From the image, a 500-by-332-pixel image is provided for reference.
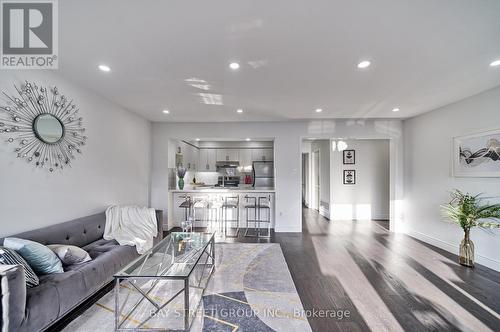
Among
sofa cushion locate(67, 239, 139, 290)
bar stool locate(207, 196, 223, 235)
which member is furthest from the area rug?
bar stool locate(207, 196, 223, 235)

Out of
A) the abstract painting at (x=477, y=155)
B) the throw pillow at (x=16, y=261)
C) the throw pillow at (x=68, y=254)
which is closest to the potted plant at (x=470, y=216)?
the abstract painting at (x=477, y=155)

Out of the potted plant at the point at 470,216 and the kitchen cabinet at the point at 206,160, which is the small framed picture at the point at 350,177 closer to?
the potted plant at the point at 470,216

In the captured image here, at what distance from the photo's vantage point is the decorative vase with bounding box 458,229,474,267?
10.9ft

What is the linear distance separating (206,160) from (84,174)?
15.1 feet

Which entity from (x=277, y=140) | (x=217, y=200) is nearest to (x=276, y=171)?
(x=277, y=140)

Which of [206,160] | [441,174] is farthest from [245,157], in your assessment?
[441,174]

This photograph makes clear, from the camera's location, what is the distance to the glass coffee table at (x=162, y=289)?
1.96 m

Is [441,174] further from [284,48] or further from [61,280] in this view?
[61,280]

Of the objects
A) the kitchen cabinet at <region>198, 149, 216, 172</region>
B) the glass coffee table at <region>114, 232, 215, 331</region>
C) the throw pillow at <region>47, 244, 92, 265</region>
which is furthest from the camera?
the kitchen cabinet at <region>198, 149, 216, 172</region>

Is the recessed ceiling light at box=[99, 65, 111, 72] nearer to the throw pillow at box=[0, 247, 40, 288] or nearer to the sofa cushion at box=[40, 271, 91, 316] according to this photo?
the throw pillow at box=[0, 247, 40, 288]

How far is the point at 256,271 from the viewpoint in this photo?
3.10 m
